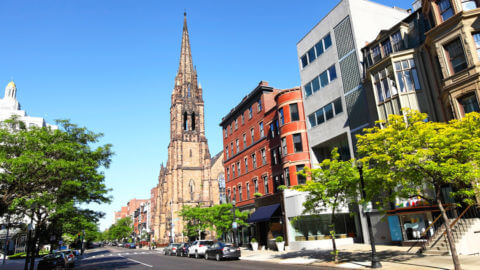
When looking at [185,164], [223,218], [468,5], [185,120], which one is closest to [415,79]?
[468,5]

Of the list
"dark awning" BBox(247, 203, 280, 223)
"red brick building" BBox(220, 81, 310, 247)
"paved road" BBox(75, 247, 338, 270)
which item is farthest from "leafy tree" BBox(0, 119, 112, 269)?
"red brick building" BBox(220, 81, 310, 247)

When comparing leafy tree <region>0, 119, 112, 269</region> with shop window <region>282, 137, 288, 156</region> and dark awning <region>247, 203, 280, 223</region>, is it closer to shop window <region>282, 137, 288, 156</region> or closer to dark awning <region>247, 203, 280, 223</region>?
dark awning <region>247, 203, 280, 223</region>

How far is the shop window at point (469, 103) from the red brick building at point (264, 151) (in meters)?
14.5

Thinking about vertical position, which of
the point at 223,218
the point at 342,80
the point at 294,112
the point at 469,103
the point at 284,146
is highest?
the point at 342,80

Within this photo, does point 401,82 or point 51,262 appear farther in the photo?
point 51,262

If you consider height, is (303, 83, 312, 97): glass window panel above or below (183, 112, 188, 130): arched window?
below

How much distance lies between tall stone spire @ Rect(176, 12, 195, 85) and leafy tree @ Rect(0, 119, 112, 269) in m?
68.9

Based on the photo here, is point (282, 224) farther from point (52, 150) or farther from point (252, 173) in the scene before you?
point (52, 150)

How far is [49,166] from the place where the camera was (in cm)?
1783

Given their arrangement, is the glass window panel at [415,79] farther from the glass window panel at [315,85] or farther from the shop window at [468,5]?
the glass window panel at [315,85]

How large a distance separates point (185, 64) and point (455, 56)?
80918mm

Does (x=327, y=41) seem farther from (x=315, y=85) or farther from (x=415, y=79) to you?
(x=415, y=79)

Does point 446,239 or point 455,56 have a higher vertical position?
point 455,56

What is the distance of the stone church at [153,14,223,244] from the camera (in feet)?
251
